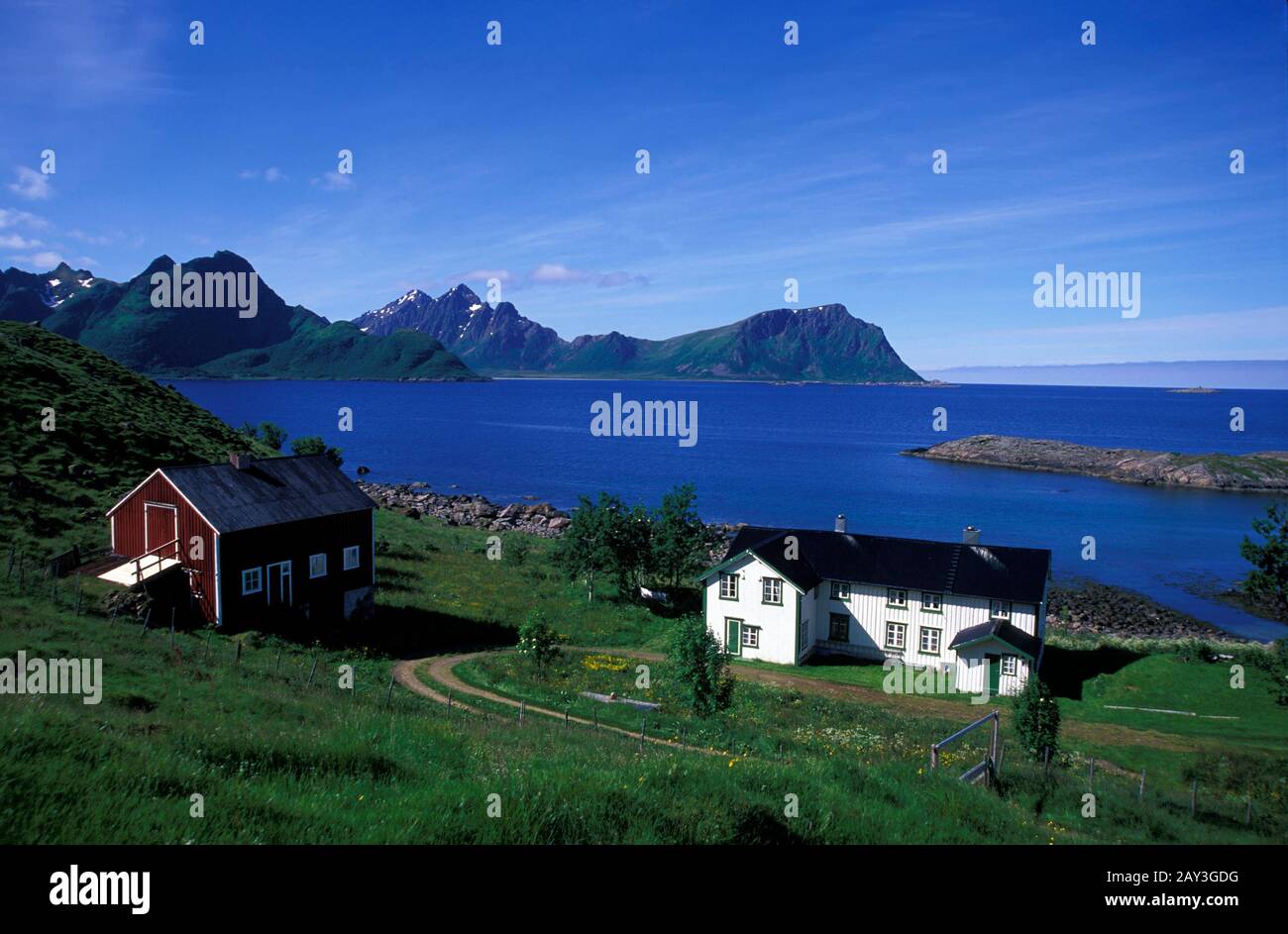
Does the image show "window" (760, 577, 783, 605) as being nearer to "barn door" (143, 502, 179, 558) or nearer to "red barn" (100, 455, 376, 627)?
"red barn" (100, 455, 376, 627)

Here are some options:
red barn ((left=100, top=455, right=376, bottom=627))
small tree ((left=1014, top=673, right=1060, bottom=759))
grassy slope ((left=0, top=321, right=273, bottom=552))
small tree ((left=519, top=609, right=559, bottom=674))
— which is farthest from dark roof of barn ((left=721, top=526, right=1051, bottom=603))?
grassy slope ((left=0, top=321, right=273, bottom=552))

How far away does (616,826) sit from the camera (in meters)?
7.73

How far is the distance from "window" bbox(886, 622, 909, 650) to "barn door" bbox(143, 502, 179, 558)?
119ft

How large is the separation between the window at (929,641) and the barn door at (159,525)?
37660mm

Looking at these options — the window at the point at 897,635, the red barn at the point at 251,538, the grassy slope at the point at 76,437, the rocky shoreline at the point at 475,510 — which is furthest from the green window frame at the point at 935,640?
the rocky shoreline at the point at 475,510

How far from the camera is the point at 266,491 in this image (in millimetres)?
34844

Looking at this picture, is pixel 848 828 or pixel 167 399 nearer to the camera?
pixel 848 828

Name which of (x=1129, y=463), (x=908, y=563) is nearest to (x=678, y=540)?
(x=908, y=563)

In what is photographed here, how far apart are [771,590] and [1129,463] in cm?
11943

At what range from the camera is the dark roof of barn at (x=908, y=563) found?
132 feet

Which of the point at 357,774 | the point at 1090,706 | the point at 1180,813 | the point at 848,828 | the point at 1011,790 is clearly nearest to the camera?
the point at 848,828
